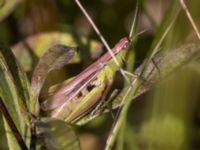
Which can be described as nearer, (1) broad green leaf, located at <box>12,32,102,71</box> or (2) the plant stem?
(2) the plant stem

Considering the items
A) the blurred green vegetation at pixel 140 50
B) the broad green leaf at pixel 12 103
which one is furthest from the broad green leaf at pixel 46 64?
the blurred green vegetation at pixel 140 50

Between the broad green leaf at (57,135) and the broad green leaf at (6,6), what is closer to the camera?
the broad green leaf at (57,135)

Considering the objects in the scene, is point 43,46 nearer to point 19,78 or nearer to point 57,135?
point 19,78

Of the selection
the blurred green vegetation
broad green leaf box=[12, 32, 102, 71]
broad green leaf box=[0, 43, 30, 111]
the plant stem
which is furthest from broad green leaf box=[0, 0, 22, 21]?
the plant stem

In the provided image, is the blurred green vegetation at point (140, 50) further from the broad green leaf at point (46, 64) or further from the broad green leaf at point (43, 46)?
the broad green leaf at point (46, 64)

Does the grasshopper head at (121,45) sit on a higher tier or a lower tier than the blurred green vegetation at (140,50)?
higher

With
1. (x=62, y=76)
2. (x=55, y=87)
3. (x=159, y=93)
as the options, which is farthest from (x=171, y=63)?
(x=62, y=76)

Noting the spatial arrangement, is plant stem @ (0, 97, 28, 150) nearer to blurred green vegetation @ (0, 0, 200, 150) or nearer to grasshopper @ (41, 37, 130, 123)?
grasshopper @ (41, 37, 130, 123)
